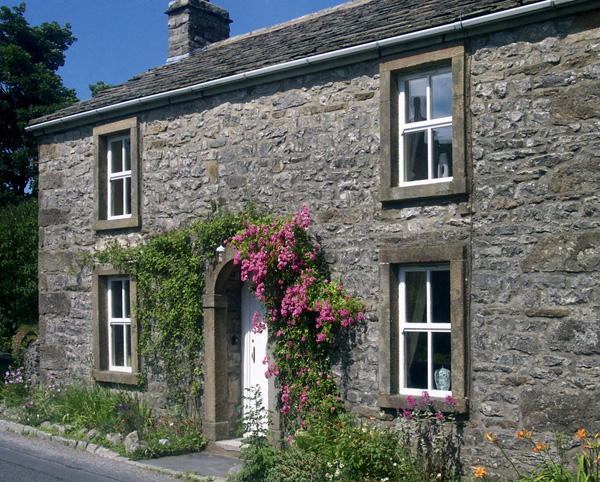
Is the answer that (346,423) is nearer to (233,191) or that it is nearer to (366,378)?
(366,378)

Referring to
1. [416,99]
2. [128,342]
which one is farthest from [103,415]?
[416,99]

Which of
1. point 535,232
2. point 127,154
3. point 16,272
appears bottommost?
point 16,272

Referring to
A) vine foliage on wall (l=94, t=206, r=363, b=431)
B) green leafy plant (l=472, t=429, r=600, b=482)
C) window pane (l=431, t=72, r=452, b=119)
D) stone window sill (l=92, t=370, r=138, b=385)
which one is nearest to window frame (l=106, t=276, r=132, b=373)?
stone window sill (l=92, t=370, r=138, b=385)

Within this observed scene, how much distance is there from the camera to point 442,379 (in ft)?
26.9

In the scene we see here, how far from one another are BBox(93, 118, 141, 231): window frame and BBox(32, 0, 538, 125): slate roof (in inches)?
17.5

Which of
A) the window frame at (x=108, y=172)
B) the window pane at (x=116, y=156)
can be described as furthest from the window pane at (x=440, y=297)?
the window pane at (x=116, y=156)

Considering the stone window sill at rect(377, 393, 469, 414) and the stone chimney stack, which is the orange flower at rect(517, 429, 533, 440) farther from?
the stone chimney stack

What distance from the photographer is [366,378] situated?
8.73 metres

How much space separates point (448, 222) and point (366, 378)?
2.14 m

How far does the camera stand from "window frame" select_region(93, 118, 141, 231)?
38.4 feet

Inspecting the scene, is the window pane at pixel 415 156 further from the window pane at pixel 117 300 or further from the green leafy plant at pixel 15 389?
the green leafy plant at pixel 15 389

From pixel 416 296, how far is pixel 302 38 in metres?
4.56

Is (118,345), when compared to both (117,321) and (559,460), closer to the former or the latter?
(117,321)

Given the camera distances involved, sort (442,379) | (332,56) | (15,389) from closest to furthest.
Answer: (442,379), (332,56), (15,389)
